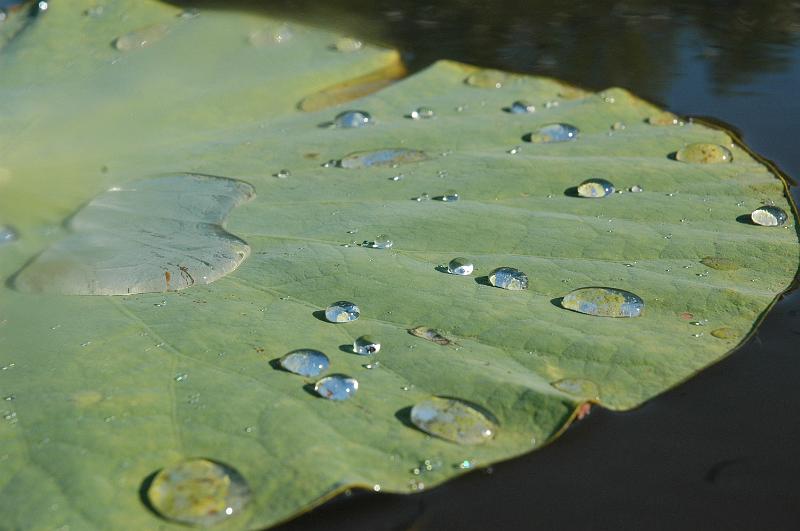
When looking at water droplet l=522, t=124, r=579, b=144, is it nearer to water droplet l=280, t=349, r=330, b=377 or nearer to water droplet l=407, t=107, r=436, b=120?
water droplet l=407, t=107, r=436, b=120

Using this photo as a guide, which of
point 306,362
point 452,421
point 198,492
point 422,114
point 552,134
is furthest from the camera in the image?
point 422,114

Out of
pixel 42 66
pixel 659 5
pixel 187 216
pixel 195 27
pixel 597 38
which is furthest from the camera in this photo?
pixel 659 5

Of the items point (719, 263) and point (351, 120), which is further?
point (351, 120)

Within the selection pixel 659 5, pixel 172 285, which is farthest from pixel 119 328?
pixel 659 5

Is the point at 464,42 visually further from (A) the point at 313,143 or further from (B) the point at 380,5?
(A) the point at 313,143

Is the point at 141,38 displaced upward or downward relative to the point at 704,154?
upward

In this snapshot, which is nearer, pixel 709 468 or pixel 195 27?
pixel 709 468

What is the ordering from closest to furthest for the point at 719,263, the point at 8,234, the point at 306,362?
the point at 306,362 → the point at 719,263 → the point at 8,234

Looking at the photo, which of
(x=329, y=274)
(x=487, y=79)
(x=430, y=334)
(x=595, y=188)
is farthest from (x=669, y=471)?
(x=487, y=79)

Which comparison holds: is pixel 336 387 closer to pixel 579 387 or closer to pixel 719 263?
pixel 579 387
